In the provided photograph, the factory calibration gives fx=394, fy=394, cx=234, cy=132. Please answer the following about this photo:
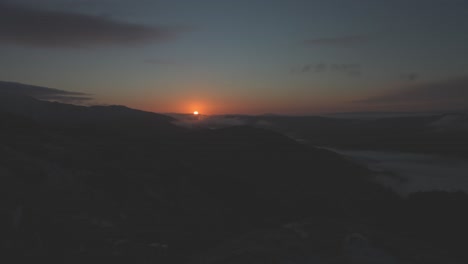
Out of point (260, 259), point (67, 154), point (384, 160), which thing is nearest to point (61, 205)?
point (260, 259)

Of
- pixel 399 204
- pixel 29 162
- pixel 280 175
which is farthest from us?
pixel 280 175

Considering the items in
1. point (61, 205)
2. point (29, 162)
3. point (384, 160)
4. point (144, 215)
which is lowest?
point (384, 160)

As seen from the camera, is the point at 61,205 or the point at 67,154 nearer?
the point at 61,205

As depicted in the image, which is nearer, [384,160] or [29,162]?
[29,162]

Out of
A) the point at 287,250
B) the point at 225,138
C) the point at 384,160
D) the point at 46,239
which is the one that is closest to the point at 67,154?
the point at 46,239

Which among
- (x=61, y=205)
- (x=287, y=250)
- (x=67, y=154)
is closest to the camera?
(x=287, y=250)

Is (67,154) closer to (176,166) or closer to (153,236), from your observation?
(153,236)

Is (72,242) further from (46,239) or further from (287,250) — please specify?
(287,250)

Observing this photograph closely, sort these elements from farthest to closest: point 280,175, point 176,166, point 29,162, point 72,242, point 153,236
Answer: point 280,175, point 176,166, point 29,162, point 153,236, point 72,242

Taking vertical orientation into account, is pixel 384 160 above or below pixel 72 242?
below
